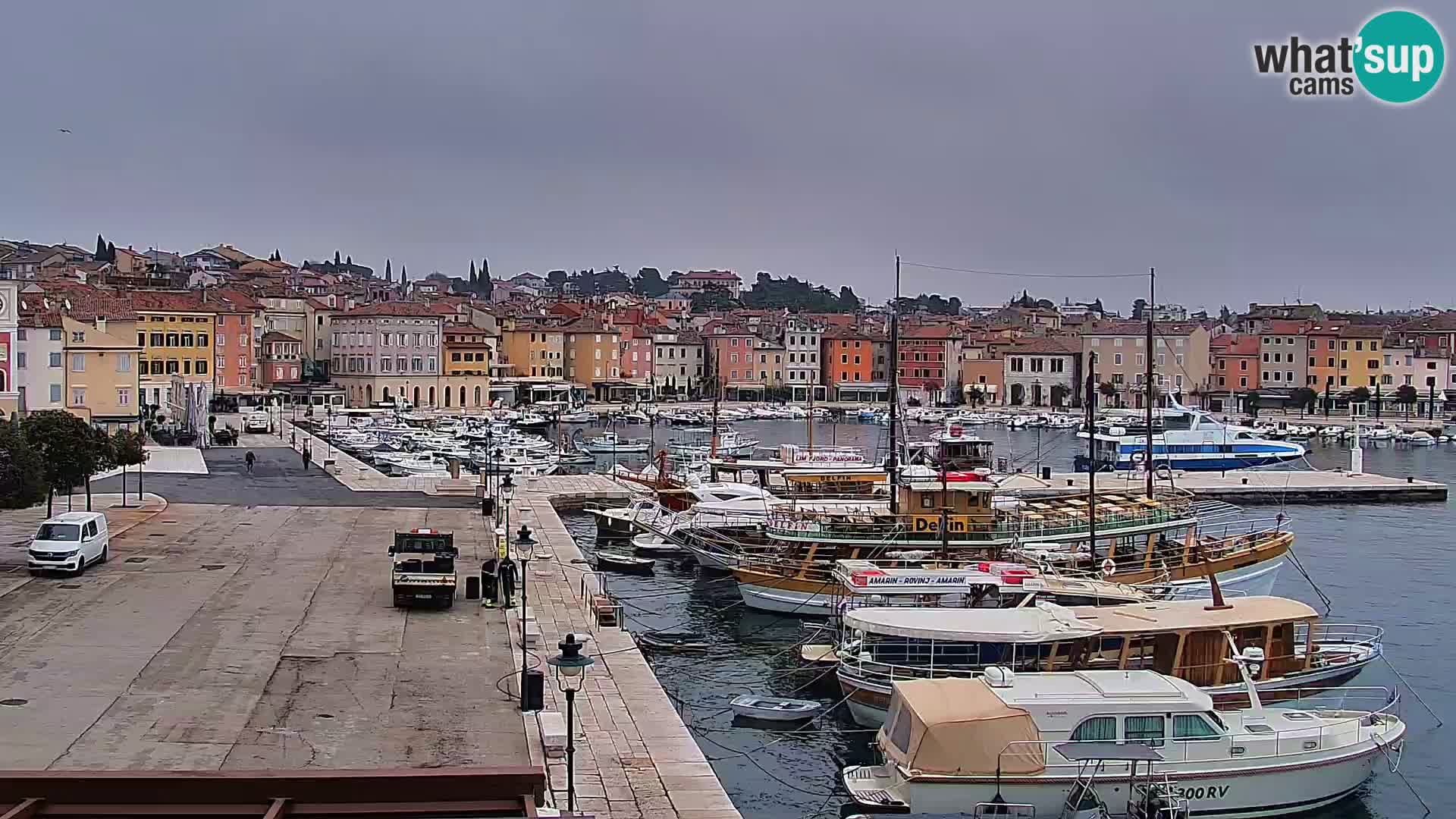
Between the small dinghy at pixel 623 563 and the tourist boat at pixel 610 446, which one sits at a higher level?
the tourist boat at pixel 610 446

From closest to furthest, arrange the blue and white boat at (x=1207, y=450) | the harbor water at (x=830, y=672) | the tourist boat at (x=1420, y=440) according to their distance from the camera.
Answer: the harbor water at (x=830, y=672) → the blue and white boat at (x=1207, y=450) → the tourist boat at (x=1420, y=440)

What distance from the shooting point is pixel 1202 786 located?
16.3 meters

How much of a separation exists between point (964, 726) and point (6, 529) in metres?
22.9

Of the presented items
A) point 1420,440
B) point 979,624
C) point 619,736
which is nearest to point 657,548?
point 979,624

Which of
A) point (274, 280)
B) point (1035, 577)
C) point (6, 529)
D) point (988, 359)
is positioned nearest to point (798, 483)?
point (1035, 577)

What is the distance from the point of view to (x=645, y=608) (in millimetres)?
30219

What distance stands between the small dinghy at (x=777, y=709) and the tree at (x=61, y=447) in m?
15.5

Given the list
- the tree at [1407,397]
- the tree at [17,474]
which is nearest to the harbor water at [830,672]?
the tree at [17,474]

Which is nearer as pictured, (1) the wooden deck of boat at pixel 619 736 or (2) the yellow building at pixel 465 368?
(1) the wooden deck of boat at pixel 619 736

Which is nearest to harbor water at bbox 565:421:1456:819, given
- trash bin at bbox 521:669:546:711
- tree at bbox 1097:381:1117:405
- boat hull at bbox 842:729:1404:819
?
boat hull at bbox 842:729:1404:819

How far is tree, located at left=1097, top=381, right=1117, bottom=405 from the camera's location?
111375mm

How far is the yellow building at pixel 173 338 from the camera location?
80375 millimetres

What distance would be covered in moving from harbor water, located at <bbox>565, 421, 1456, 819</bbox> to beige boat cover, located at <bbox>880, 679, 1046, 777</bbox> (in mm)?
1978

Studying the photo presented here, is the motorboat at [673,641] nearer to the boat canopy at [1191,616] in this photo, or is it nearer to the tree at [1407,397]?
the boat canopy at [1191,616]
